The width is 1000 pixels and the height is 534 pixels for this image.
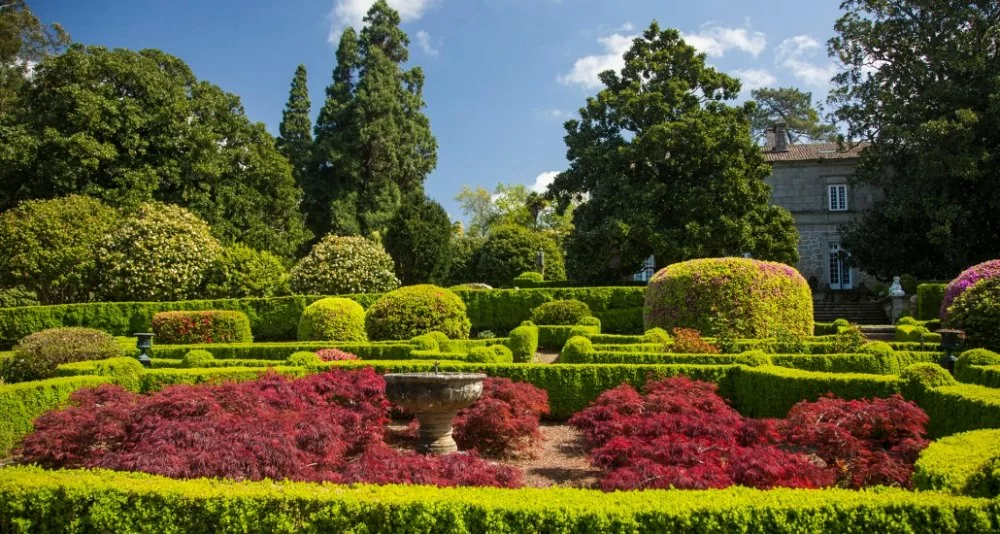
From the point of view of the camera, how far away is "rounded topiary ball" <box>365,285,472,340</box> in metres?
17.8

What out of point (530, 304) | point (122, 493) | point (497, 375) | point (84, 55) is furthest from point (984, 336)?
point (84, 55)

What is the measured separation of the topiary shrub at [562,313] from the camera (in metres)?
21.6

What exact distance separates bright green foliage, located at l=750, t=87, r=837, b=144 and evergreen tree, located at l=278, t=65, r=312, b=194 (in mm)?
32417

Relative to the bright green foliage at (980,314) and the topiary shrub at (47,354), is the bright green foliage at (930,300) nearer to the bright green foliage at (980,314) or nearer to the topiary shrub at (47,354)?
the bright green foliage at (980,314)

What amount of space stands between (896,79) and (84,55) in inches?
1287

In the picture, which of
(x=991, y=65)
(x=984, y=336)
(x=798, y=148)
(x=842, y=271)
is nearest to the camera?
(x=984, y=336)

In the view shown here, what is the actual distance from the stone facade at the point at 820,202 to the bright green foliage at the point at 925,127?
4.37 metres

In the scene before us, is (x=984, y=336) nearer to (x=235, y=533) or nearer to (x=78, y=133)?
(x=235, y=533)

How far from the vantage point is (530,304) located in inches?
965

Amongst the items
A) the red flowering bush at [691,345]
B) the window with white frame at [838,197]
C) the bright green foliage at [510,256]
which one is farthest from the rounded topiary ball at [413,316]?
the window with white frame at [838,197]

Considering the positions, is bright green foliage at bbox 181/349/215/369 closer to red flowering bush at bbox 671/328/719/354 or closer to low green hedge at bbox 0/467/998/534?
→ low green hedge at bbox 0/467/998/534

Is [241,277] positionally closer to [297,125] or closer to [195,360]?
[195,360]

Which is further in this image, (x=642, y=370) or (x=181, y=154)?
(x=181, y=154)

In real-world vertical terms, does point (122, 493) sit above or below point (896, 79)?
below
